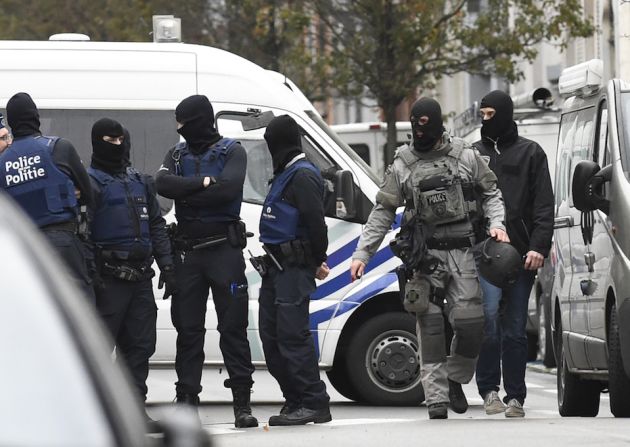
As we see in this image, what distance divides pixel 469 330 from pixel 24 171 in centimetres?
250

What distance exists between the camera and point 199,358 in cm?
935

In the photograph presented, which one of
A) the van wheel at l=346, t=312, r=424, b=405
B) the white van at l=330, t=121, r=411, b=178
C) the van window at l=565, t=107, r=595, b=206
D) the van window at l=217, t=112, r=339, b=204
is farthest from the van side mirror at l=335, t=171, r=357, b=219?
the white van at l=330, t=121, r=411, b=178

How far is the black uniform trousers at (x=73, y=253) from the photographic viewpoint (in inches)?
345

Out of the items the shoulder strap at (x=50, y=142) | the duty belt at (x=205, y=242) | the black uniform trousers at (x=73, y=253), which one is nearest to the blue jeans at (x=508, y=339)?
the duty belt at (x=205, y=242)

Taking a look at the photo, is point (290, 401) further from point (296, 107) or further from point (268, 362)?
point (296, 107)

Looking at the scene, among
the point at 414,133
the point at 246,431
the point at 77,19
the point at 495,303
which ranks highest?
the point at 77,19

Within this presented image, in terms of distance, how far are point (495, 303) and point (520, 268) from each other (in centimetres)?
26

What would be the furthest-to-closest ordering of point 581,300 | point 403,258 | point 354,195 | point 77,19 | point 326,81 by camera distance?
point 77,19 < point 326,81 < point 354,195 < point 581,300 < point 403,258

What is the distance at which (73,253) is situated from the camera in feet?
28.9

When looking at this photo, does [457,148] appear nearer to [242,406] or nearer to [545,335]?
[242,406]

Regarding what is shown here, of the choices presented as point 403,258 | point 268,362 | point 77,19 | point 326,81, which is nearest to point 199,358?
point 268,362

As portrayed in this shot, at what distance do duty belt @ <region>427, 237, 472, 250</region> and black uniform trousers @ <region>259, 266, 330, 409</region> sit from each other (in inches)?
26.7

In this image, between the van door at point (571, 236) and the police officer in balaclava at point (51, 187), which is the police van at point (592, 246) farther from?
the police officer in balaclava at point (51, 187)

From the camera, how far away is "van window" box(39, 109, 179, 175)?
11078 mm
